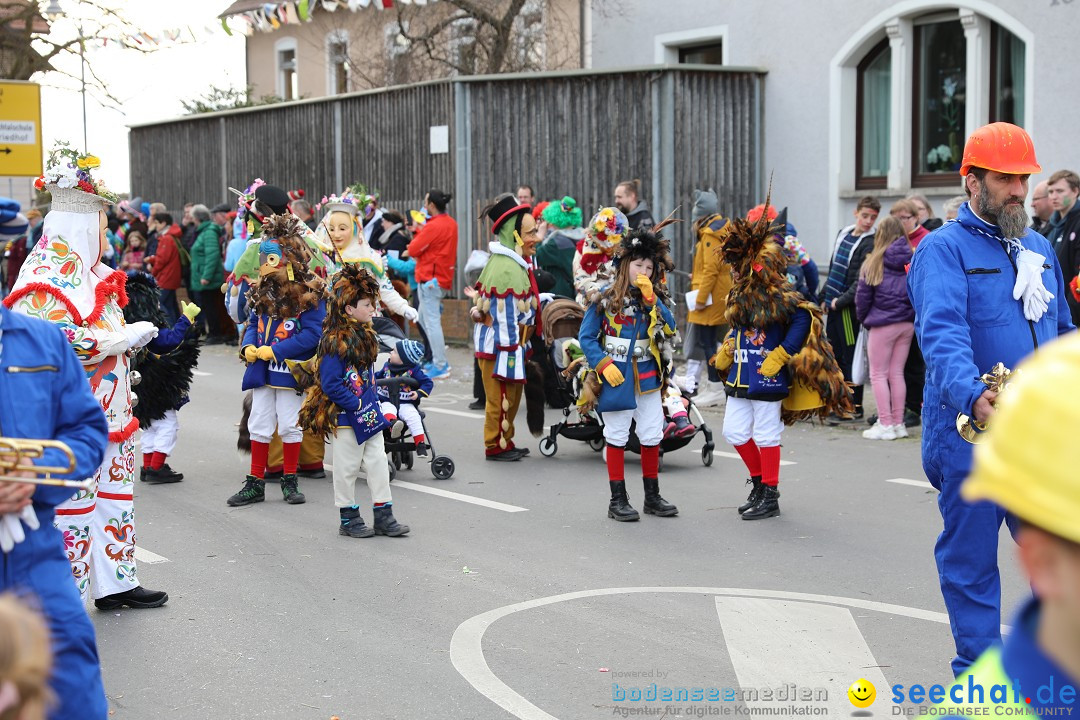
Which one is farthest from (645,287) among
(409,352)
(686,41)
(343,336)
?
(686,41)

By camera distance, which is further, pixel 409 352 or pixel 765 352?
pixel 409 352

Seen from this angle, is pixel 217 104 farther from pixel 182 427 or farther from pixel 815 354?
pixel 815 354

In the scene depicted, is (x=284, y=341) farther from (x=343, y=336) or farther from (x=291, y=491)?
(x=343, y=336)

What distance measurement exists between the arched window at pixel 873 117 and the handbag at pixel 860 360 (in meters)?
5.18

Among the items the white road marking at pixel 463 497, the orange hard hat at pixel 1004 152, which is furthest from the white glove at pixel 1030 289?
the white road marking at pixel 463 497

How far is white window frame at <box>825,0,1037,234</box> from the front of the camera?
1446 centimetres

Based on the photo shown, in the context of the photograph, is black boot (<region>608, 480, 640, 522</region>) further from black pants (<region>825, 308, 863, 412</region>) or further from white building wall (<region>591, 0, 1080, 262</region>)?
white building wall (<region>591, 0, 1080, 262</region>)

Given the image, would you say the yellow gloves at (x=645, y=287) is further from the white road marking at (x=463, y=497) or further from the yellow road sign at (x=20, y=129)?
the yellow road sign at (x=20, y=129)

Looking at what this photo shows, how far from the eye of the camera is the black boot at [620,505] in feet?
25.9

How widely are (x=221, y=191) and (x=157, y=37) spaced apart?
527cm

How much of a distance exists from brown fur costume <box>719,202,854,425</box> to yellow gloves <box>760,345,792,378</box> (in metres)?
0.05

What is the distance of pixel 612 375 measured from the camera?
7.79m

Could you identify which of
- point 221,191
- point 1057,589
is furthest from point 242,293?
point 221,191

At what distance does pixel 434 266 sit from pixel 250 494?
6988 millimetres
